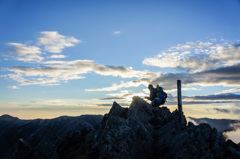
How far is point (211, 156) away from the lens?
16.4 meters

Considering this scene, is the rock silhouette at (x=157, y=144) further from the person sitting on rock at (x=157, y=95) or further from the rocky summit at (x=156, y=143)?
the person sitting on rock at (x=157, y=95)

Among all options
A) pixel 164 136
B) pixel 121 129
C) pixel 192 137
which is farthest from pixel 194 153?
pixel 121 129

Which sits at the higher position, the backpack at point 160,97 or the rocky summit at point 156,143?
the backpack at point 160,97

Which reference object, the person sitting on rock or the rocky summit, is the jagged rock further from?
the person sitting on rock

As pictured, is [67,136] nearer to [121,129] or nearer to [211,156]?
[121,129]

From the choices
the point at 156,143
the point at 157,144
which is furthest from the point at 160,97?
the point at 157,144

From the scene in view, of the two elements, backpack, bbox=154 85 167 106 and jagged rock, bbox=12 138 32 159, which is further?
backpack, bbox=154 85 167 106

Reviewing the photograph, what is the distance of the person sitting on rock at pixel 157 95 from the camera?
25016 millimetres

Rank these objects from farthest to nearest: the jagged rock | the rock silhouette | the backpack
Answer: the backpack → the jagged rock → the rock silhouette

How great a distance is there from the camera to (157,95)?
25062mm

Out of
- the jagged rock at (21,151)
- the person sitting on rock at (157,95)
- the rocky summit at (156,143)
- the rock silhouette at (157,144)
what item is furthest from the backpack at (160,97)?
the jagged rock at (21,151)

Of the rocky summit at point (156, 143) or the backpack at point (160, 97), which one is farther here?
the backpack at point (160, 97)

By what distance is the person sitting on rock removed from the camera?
82.1ft

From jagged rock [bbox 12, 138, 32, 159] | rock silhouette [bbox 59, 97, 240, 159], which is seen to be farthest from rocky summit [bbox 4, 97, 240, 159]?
jagged rock [bbox 12, 138, 32, 159]
